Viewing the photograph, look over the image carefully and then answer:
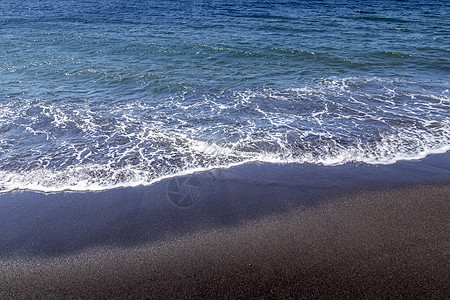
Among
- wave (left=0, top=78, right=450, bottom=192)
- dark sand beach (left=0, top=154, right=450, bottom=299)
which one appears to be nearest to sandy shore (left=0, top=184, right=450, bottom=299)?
dark sand beach (left=0, top=154, right=450, bottom=299)

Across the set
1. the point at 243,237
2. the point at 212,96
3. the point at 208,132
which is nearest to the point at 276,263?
the point at 243,237

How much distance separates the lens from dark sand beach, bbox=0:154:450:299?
4.64 meters

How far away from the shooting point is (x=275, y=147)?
8516mm

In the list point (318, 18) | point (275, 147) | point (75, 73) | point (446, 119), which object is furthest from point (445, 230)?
point (318, 18)

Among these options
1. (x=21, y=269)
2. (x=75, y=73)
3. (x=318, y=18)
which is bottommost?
(x=21, y=269)

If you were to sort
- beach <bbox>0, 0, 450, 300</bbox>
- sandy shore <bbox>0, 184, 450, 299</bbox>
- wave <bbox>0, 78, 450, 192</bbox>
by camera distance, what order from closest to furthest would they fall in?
sandy shore <bbox>0, 184, 450, 299</bbox> < beach <bbox>0, 0, 450, 300</bbox> < wave <bbox>0, 78, 450, 192</bbox>

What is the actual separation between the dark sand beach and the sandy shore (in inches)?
0.7

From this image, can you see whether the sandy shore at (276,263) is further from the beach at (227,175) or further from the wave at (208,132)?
the wave at (208,132)

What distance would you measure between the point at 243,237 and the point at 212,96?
7784mm

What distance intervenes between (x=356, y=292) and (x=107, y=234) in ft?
13.4

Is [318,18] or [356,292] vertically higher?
[318,18]

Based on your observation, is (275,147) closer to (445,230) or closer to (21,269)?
(445,230)

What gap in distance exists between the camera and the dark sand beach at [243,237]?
15.2 ft

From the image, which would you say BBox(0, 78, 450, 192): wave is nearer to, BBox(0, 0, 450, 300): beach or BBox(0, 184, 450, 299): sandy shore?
BBox(0, 0, 450, 300): beach
